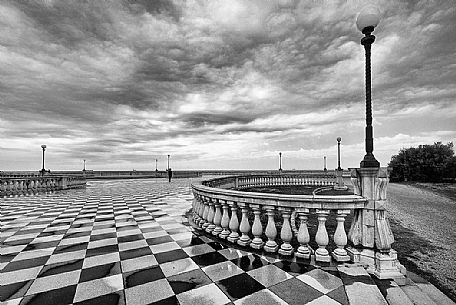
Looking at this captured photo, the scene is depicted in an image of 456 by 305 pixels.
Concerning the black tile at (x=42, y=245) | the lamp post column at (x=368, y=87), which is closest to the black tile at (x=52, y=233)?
the black tile at (x=42, y=245)

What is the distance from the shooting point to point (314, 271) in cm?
348

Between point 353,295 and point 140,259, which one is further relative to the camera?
point 140,259

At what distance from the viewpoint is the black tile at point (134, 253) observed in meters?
4.21

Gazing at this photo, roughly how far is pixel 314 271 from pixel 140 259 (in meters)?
3.14

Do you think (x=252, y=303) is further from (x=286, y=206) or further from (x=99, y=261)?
(x=99, y=261)

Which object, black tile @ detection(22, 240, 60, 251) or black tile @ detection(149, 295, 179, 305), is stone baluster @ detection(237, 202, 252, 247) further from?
black tile @ detection(22, 240, 60, 251)

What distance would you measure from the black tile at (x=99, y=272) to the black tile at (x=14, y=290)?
657 mm

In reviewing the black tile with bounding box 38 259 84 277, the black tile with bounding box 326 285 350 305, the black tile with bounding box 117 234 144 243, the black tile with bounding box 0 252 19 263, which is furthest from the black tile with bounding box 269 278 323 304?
the black tile with bounding box 0 252 19 263

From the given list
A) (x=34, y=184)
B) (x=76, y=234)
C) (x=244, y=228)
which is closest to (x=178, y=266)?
(x=244, y=228)

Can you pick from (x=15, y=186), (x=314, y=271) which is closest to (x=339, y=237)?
(x=314, y=271)

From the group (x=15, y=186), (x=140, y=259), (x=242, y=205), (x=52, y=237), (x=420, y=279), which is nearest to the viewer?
(x=420, y=279)

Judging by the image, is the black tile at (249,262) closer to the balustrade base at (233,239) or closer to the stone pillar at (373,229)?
the balustrade base at (233,239)

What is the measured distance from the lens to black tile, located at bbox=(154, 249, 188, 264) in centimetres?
403

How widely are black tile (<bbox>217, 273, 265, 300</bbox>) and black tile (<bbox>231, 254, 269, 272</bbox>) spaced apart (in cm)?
30
